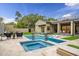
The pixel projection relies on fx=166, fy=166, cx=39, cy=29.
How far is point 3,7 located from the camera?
443cm

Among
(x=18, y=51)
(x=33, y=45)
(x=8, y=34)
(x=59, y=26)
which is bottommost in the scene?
(x=18, y=51)

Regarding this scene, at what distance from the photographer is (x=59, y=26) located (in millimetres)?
4629

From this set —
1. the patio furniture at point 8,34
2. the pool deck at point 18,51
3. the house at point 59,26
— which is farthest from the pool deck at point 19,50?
the house at point 59,26

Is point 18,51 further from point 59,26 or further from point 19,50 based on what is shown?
point 59,26

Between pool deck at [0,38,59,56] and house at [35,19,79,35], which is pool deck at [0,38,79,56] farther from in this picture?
A: house at [35,19,79,35]

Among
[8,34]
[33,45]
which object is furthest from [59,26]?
[8,34]

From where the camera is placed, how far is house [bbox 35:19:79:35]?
14.8 feet

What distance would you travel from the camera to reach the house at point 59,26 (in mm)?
4516

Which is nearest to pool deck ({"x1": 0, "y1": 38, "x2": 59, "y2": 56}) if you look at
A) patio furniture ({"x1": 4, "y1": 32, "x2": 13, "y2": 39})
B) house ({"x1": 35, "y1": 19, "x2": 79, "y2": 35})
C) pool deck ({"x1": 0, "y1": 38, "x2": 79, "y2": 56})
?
pool deck ({"x1": 0, "y1": 38, "x2": 79, "y2": 56})

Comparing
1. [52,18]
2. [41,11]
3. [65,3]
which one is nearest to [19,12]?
[41,11]

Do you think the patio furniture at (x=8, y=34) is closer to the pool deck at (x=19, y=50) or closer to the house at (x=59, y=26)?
the pool deck at (x=19, y=50)

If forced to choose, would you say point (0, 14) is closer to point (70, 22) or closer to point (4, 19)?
point (4, 19)

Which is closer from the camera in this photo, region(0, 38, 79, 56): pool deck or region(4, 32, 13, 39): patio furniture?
region(0, 38, 79, 56): pool deck

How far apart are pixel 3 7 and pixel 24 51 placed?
1.31m
